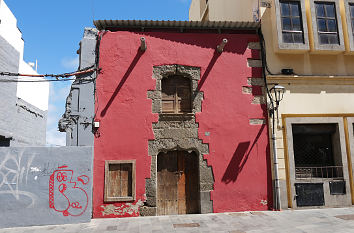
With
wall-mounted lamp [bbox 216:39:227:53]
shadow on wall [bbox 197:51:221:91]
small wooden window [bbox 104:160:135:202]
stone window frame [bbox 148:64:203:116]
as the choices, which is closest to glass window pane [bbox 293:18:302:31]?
wall-mounted lamp [bbox 216:39:227:53]

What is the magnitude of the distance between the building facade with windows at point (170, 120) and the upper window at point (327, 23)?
2.23 meters

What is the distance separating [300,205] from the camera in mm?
8227

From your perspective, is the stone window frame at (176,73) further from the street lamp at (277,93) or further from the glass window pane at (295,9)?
the glass window pane at (295,9)

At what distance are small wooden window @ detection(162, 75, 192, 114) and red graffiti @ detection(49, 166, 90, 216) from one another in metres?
3.14

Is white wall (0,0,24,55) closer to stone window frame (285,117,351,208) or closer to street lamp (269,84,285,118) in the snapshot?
street lamp (269,84,285,118)

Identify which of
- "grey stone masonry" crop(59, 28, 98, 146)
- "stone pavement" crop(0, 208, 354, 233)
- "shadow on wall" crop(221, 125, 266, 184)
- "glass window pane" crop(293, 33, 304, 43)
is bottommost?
"stone pavement" crop(0, 208, 354, 233)

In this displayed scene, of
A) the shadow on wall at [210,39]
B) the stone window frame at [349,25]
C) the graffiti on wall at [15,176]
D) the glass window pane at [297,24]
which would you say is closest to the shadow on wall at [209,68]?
the shadow on wall at [210,39]

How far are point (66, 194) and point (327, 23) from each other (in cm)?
934

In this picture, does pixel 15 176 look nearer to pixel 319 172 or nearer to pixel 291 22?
pixel 319 172

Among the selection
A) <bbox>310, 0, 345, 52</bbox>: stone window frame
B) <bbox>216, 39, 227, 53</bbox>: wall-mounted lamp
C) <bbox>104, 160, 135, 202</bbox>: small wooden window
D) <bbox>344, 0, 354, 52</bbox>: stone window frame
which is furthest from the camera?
<bbox>344, 0, 354, 52</bbox>: stone window frame

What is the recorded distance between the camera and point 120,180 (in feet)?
25.8

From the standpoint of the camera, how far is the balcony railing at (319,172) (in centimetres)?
867

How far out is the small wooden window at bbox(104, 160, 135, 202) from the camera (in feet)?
25.4

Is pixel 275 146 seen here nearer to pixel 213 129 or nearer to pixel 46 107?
pixel 213 129
